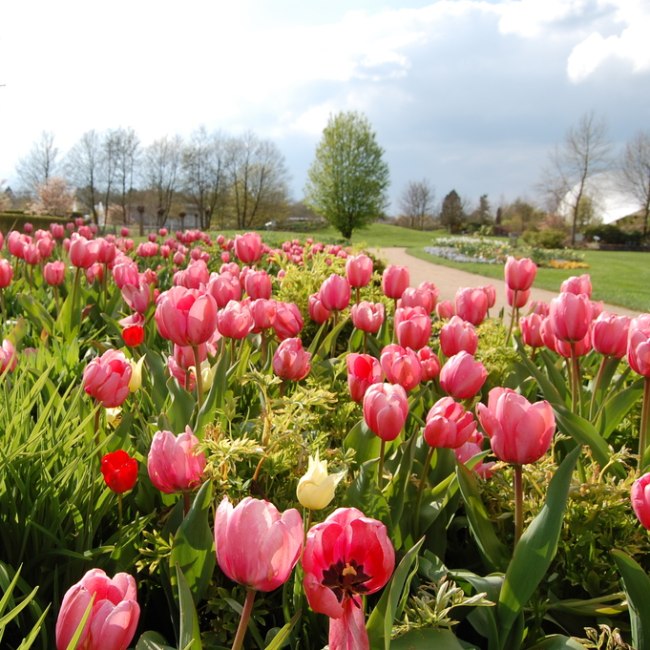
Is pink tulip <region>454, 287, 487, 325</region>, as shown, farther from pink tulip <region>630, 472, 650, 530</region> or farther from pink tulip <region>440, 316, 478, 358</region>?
pink tulip <region>630, 472, 650, 530</region>

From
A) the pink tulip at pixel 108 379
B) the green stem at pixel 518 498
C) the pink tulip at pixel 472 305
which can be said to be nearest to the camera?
the green stem at pixel 518 498

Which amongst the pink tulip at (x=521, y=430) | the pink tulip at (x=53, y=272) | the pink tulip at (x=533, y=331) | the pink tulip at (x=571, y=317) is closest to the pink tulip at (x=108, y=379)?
the pink tulip at (x=521, y=430)

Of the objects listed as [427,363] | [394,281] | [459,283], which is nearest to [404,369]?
[427,363]

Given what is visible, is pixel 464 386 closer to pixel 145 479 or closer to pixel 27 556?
pixel 145 479

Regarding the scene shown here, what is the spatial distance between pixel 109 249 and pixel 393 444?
2.57 m

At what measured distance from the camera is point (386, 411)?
49.2 inches

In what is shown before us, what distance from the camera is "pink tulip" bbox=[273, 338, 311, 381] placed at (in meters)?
1.72

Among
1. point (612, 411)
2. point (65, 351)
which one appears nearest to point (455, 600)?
point (612, 411)

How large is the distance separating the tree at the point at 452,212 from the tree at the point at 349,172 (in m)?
31.4

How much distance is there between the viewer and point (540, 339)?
246 centimetres

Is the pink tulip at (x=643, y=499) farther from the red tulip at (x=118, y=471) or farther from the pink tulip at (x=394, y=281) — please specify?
the pink tulip at (x=394, y=281)

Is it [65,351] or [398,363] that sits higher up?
[398,363]

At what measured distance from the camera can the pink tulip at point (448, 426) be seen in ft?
4.26

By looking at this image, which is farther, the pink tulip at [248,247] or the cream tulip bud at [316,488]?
the pink tulip at [248,247]
